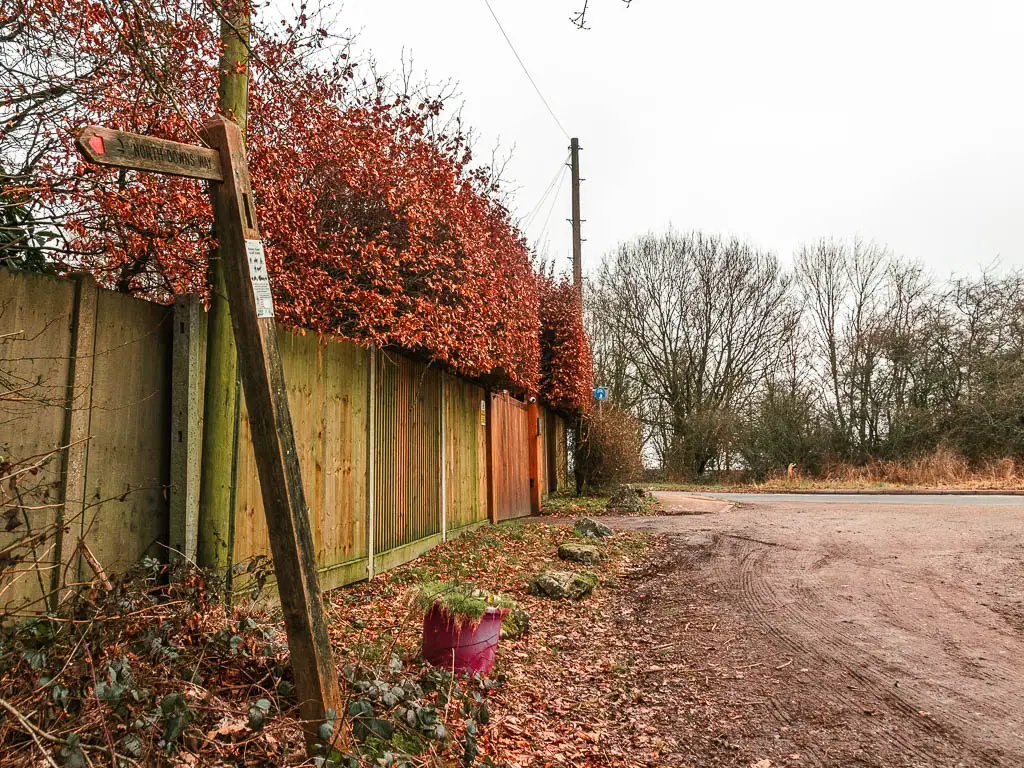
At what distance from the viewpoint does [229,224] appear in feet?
9.04

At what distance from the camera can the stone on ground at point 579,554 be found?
8.03 metres

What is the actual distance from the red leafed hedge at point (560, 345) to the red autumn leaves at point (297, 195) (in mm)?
6159

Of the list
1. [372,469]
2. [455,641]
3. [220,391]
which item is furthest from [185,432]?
[372,469]

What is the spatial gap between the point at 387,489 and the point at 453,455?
2278 mm

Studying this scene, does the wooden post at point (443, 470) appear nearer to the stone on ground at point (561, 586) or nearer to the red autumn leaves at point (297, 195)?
the red autumn leaves at point (297, 195)

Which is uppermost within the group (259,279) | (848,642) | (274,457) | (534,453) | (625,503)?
(259,279)

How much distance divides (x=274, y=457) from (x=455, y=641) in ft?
5.72

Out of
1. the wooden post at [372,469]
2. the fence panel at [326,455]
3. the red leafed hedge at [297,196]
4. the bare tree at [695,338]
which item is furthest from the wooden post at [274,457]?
the bare tree at [695,338]

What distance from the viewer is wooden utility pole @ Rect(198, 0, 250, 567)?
4.18m

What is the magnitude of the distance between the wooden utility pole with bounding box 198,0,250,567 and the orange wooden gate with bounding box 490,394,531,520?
6.85m

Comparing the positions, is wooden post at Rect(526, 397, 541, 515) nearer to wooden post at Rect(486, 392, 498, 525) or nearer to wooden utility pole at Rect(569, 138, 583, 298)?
wooden post at Rect(486, 392, 498, 525)

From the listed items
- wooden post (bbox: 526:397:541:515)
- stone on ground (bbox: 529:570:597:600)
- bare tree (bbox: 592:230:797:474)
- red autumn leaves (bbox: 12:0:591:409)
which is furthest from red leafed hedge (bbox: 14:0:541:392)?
bare tree (bbox: 592:230:797:474)

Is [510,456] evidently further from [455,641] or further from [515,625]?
[455,641]

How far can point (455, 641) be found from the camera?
12.8ft
